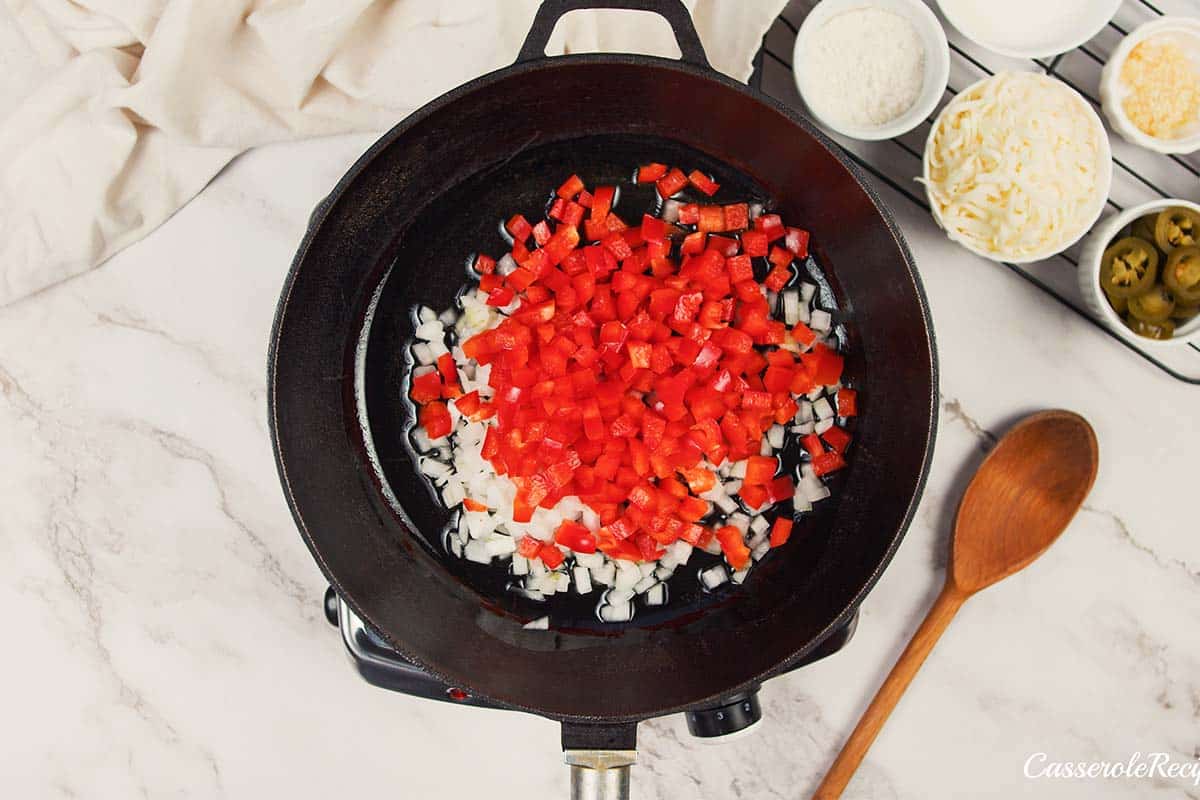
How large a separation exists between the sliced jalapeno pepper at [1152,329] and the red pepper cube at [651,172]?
0.68 meters

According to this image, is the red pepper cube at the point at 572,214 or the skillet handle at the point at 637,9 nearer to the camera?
the skillet handle at the point at 637,9

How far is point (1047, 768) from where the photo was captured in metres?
1.38

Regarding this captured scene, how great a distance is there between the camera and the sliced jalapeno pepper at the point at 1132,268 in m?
1.21

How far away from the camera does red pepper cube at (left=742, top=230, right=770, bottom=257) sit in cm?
123

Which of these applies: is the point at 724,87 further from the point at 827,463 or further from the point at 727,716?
the point at 727,716

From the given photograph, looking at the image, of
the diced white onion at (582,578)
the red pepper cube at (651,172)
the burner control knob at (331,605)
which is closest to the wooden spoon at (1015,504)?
the diced white onion at (582,578)

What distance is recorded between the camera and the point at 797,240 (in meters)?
1.24

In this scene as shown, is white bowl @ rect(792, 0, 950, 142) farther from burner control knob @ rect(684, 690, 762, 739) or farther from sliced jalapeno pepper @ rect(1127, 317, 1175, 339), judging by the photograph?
burner control knob @ rect(684, 690, 762, 739)

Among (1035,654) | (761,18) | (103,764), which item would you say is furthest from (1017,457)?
(103,764)

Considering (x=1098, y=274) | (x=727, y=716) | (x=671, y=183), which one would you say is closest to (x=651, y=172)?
(x=671, y=183)

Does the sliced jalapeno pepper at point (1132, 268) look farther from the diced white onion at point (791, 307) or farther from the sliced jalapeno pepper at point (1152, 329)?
the diced white onion at point (791, 307)

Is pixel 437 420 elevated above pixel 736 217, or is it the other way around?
pixel 736 217

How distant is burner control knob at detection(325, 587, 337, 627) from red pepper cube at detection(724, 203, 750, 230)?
29.3 inches

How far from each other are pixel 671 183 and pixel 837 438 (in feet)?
1.39
